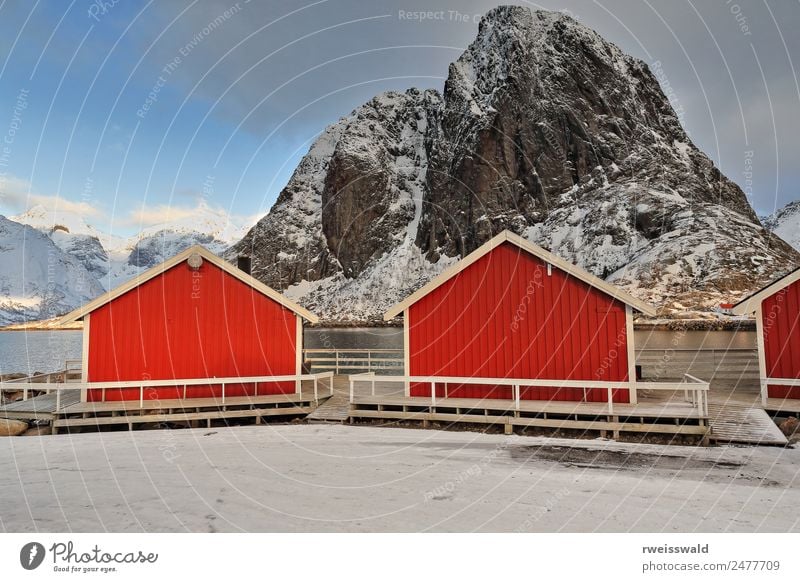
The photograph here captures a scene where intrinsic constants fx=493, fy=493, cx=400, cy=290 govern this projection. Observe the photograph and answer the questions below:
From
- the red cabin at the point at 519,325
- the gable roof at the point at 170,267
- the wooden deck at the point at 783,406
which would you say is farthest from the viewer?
the gable roof at the point at 170,267

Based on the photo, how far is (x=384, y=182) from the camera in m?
179

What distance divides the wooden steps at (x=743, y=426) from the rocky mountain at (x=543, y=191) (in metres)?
69.5

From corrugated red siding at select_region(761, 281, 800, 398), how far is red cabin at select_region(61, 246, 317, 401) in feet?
45.2

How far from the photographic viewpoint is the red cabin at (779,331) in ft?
44.5

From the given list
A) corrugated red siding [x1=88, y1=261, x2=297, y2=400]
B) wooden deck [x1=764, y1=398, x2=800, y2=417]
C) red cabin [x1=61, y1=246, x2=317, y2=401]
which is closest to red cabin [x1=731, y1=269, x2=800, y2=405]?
wooden deck [x1=764, y1=398, x2=800, y2=417]

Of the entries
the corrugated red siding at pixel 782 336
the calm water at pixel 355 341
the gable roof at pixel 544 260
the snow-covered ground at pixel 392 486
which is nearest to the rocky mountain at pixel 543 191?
the calm water at pixel 355 341

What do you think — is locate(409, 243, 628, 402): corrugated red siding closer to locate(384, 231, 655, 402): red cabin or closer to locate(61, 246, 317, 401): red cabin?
locate(384, 231, 655, 402): red cabin

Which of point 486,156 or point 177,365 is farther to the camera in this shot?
point 486,156

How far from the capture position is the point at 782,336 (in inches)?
543

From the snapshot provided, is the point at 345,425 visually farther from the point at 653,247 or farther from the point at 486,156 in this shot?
the point at 486,156

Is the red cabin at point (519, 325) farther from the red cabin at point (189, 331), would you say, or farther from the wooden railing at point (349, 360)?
the red cabin at point (189, 331)

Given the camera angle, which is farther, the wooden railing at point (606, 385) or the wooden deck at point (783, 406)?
the wooden deck at point (783, 406)
